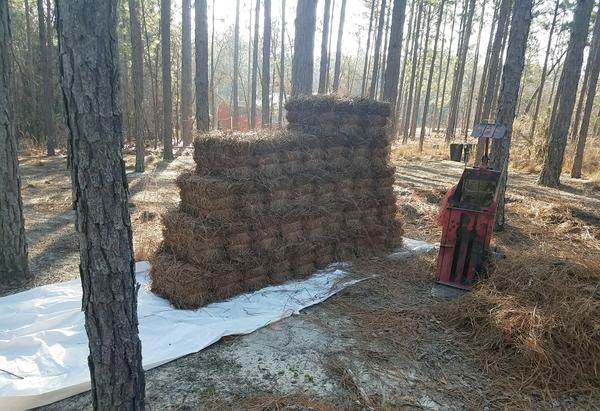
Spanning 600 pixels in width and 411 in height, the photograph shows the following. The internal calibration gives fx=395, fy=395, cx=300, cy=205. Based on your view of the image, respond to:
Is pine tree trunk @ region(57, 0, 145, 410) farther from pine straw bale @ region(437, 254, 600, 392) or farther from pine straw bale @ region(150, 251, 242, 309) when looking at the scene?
pine straw bale @ region(437, 254, 600, 392)

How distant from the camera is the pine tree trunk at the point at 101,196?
1524mm

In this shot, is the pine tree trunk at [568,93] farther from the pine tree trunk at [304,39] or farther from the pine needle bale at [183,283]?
the pine needle bale at [183,283]

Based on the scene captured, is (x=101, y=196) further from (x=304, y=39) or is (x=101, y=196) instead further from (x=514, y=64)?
(x=304, y=39)

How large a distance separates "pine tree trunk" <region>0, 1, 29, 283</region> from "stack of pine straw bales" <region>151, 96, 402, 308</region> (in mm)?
1584

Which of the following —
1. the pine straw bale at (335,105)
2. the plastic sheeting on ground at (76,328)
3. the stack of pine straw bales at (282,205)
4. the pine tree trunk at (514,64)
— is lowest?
the plastic sheeting on ground at (76,328)

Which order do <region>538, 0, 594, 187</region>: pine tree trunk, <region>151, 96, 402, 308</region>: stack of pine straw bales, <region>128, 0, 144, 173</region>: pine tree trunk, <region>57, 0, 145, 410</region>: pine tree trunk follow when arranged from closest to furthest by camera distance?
<region>57, 0, 145, 410</region>: pine tree trunk, <region>151, 96, 402, 308</region>: stack of pine straw bales, <region>538, 0, 594, 187</region>: pine tree trunk, <region>128, 0, 144, 173</region>: pine tree trunk

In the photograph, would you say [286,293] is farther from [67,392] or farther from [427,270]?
[67,392]

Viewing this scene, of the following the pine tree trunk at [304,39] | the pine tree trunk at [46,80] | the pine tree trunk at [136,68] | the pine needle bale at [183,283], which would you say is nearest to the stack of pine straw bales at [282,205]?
the pine needle bale at [183,283]

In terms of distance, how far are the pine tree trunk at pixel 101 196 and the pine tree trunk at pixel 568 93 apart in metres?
11.2

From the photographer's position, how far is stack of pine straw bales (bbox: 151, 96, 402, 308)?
4203 millimetres

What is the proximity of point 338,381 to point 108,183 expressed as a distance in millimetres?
2263

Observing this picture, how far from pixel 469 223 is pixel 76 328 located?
4.06 metres

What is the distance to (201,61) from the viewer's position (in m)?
12.0

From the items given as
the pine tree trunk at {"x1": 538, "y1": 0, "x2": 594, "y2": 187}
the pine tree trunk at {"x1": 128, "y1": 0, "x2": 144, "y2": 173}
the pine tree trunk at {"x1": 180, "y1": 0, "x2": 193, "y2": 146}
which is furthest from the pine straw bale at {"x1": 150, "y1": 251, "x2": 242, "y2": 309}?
the pine tree trunk at {"x1": 180, "y1": 0, "x2": 193, "y2": 146}
